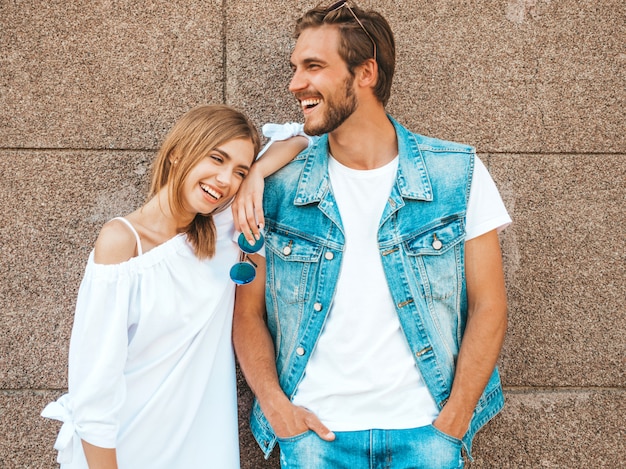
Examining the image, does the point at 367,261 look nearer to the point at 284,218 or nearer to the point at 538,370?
the point at 284,218

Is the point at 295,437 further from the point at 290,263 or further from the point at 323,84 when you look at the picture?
the point at 323,84

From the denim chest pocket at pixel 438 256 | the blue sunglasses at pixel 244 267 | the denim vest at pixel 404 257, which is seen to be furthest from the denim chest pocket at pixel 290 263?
the denim chest pocket at pixel 438 256

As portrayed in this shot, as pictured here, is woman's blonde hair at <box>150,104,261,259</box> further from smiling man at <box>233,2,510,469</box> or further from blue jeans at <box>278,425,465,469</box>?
blue jeans at <box>278,425,465,469</box>

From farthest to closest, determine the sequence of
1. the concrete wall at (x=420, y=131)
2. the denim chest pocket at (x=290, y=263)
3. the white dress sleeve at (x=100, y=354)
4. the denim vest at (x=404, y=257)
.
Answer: the concrete wall at (x=420, y=131) → the denim chest pocket at (x=290, y=263) → the denim vest at (x=404, y=257) → the white dress sleeve at (x=100, y=354)

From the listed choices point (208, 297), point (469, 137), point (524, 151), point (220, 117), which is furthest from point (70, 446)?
point (524, 151)

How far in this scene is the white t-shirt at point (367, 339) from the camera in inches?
91.2

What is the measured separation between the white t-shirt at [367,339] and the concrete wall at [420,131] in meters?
0.65

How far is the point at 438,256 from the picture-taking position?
242cm

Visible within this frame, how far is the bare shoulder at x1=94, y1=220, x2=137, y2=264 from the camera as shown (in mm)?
2107

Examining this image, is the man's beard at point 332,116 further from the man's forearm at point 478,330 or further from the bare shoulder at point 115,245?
the bare shoulder at point 115,245

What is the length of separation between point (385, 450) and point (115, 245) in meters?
1.31

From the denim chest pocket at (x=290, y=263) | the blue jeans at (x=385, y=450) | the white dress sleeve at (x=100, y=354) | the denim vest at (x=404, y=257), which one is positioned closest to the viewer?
the white dress sleeve at (x=100, y=354)

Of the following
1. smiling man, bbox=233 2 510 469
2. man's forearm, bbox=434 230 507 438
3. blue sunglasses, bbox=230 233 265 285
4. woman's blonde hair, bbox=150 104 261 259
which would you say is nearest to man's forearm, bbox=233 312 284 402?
smiling man, bbox=233 2 510 469

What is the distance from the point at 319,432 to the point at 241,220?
91 centimetres
